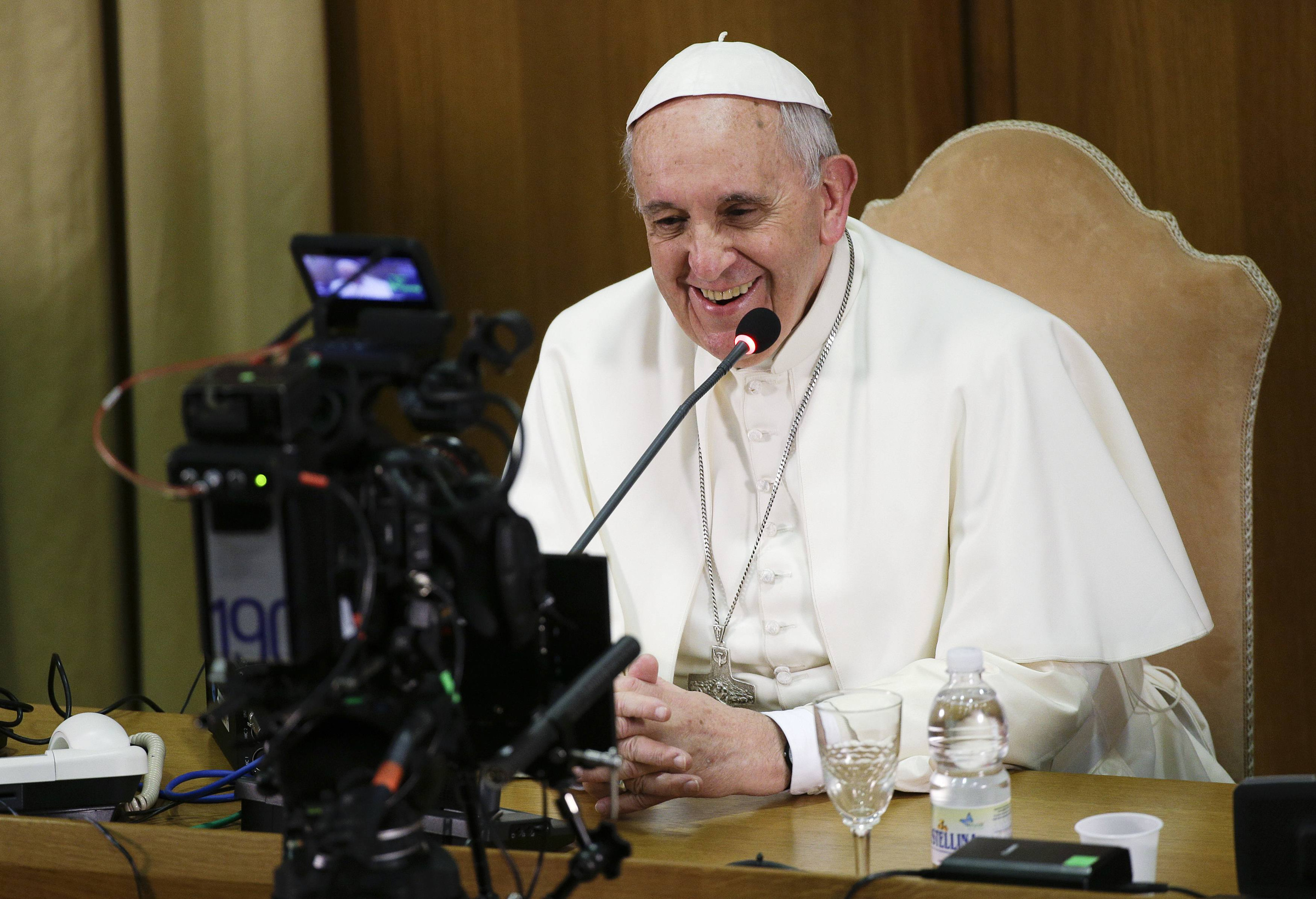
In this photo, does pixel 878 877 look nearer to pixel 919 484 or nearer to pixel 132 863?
pixel 132 863

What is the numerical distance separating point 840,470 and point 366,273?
3.86ft

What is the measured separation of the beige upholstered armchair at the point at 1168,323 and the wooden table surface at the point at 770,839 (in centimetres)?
79

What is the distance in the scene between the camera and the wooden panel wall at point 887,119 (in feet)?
9.32

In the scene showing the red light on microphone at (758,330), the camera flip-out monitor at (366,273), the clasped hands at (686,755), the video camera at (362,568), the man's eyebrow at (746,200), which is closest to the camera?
the video camera at (362,568)

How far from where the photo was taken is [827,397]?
2.11 m

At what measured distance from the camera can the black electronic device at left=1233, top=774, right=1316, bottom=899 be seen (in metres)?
1.06

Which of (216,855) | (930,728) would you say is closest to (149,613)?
(216,855)

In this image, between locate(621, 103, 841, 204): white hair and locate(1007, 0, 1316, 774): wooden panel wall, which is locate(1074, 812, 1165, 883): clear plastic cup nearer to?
locate(621, 103, 841, 204): white hair

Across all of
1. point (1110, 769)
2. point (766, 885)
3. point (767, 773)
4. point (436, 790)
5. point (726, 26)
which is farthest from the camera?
point (726, 26)

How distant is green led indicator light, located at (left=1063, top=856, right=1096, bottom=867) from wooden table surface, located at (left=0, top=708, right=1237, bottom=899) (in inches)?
1.4

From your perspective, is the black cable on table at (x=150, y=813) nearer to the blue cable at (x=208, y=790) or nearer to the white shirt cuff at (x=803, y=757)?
the blue cable at (x=208, y=790)

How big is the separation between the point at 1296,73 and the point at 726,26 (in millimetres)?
1193

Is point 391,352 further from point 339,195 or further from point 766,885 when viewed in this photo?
point 339,195

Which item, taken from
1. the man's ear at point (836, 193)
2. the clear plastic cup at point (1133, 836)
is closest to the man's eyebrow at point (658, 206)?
the man's ear at point (836, 193)
